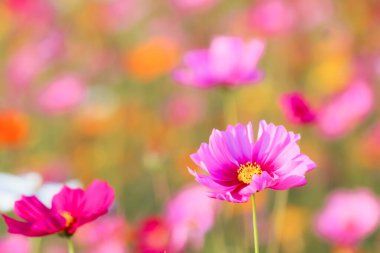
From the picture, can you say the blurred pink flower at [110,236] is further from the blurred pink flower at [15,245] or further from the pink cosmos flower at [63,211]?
the pink cosmos flower at [63,211]

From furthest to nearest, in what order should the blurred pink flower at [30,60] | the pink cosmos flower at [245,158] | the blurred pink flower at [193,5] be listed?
1. the blurred pink flower at [193,5]
2. the blurred pink flower at [30,60]
3. the pink cosmos flower at [245,158]

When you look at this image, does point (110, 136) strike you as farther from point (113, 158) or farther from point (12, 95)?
point (12, 95)

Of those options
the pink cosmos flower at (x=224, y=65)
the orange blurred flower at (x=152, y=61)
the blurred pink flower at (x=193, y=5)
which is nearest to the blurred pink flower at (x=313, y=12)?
the blurred pink flower at (x=193, y=5)

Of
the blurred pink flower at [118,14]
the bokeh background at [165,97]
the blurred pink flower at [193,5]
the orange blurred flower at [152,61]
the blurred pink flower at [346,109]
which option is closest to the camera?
the blurred pink flower at [346,109]

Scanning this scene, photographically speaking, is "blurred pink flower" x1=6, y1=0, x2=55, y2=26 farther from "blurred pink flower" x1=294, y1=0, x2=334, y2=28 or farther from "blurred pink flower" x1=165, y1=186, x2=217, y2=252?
"blurred pink flower" x1=165, y1=186, x2=217, y2=252

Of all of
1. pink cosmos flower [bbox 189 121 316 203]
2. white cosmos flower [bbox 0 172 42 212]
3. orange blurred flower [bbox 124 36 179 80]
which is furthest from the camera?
orange blurred flower [bbox 124 36 179 80]

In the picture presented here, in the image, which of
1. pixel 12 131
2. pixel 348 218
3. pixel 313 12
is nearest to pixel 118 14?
pixel 313 12

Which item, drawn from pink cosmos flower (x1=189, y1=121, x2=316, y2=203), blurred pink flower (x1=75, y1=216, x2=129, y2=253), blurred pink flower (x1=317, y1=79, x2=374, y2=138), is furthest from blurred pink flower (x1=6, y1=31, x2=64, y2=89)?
pink cosmos flower (x1=189, y1=121, x2=316, y2=203)
